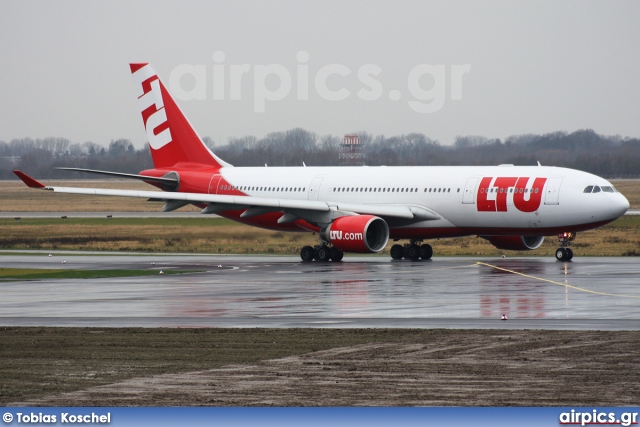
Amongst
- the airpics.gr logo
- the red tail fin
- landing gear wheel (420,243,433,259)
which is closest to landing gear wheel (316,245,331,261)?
landing gear wheel (420,243,433,259)

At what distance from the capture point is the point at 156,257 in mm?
48469

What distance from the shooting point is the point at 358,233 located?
138 feet

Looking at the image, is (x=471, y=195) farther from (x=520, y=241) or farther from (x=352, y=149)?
(x=352, y=149)

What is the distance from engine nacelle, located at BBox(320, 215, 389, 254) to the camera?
42.1 m

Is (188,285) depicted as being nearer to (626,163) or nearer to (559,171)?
(559,171)

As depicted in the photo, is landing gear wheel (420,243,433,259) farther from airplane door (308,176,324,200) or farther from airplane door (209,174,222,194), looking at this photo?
airplane door (209,174,222,194)

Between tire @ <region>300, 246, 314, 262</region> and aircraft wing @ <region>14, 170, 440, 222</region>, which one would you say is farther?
tire @ <region>300, 246, 314, 262</region>

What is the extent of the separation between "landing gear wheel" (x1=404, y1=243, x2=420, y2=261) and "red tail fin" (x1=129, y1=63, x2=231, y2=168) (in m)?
11.1

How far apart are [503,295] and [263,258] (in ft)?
67.2

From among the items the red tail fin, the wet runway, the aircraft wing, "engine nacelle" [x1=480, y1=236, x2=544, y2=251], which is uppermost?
the red tail fin

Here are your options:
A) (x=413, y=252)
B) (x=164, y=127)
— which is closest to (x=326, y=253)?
(x=413, y=252)

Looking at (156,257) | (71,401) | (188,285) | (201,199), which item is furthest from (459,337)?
(156,257)

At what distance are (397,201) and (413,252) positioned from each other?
210cm

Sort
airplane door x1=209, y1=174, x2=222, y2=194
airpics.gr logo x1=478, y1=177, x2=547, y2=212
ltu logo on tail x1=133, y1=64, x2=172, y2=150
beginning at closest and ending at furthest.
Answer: airpics.gr logo x1=478, y1=177, x2=547, y2=212, airplane door x1=209, y1=174, x2=222, y2=194, ltu logo on tail x1=133, y1=64, x2=172, y2=150
